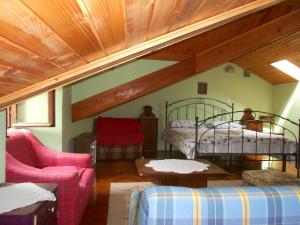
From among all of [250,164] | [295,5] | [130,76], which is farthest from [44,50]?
[250,164]

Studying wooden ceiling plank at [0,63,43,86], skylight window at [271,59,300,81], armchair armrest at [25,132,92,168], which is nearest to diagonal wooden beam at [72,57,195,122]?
armchair armrest at [25,132,92,168]

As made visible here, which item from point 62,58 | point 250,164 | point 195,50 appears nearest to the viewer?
point 62,58

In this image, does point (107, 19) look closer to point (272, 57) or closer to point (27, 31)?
point (27, 31)

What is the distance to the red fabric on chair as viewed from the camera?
5285mm

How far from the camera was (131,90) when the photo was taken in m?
4.54

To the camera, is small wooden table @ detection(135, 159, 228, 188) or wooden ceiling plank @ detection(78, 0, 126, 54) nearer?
wooden ceiling plank @ detection(78, 0, 126, 54)

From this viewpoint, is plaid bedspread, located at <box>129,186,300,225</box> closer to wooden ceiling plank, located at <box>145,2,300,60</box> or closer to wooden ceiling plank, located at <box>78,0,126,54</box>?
wooden ceiling plank, located at <box>78,0,126,54</box>

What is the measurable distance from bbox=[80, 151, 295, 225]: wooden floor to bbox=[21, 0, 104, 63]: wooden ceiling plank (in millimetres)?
2054

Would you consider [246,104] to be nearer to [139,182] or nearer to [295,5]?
[295,5]

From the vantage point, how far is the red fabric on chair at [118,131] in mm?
5285

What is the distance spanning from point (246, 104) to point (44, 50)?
21.1 ft

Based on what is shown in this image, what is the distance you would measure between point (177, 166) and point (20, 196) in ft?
5.29

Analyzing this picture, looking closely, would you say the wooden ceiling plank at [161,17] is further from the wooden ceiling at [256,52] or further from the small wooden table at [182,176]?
the wooden ceiling at [256,52]

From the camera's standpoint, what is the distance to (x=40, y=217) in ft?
5.30
